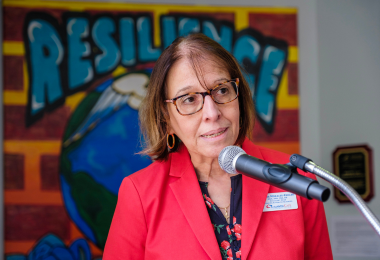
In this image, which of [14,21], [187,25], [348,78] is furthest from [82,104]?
[348,78]

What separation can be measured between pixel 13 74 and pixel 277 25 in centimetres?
239

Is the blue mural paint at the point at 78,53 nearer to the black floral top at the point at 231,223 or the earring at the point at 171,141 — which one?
the earring at the point at 171,141

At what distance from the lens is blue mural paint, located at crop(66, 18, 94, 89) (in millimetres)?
2904

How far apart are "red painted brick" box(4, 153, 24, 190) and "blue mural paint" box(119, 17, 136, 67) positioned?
1207mm

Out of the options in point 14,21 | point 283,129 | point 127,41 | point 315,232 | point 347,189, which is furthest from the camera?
point 283,129

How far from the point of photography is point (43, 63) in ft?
9.41

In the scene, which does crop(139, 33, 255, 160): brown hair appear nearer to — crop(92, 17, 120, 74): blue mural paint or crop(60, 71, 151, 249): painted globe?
crop(60, 71, 151, 249): painted globe

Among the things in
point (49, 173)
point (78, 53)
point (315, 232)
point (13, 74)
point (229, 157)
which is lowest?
point (315, 232)

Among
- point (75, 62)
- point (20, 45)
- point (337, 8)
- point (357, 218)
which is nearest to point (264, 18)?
point (337, 8)

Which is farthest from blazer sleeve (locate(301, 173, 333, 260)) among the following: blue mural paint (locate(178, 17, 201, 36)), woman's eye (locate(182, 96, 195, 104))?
blue mural paint (locate(178, 17, 201, 36))

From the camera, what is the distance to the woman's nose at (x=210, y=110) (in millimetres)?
1329

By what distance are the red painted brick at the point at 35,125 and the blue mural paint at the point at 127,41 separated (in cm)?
67

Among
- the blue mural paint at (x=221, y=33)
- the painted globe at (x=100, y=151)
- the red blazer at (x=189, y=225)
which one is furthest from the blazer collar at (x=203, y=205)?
the blue mural paint at (x=221, y=33)

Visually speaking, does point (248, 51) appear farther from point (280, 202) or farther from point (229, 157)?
point (229, 157)
